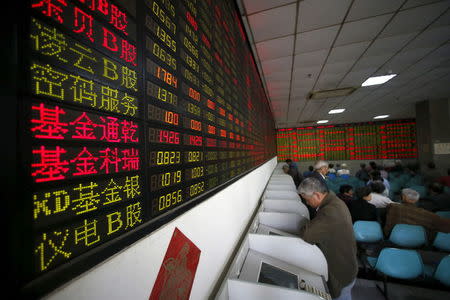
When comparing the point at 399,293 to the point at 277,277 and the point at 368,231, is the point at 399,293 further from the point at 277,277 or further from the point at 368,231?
the point at 277,277

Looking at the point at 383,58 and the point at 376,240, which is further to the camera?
the point at 383,58

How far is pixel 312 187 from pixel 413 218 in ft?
5.85

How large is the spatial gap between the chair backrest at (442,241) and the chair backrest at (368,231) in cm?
49

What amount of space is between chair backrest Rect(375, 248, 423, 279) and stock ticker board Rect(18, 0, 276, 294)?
232cm

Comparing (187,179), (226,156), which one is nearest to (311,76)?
(226,156)

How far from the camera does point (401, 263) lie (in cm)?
191

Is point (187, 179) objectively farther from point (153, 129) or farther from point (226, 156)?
point (226, 156)

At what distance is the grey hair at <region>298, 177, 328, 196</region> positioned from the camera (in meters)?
1.82

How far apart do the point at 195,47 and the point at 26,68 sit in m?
0.78

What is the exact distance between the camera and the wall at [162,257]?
0.42 metres

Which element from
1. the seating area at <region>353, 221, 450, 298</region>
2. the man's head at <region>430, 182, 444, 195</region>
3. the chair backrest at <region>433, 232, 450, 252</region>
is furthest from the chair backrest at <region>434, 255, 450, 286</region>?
the man's head at <region>430, 182, 444, 195</region>

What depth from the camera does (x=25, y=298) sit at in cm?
29

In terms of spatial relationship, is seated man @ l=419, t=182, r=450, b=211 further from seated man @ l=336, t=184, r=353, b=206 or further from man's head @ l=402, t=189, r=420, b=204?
seated man @ l=336, t=184, r=353, b=206

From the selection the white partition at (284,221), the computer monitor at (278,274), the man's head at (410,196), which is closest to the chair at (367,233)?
the man's head at (410,196)
